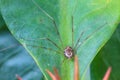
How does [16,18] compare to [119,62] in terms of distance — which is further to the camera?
[119,62]

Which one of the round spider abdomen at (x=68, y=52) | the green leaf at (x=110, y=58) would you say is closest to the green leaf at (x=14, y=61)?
the green leaf at (x=110, y=58)

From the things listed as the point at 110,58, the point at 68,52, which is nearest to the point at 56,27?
the point at 68,52

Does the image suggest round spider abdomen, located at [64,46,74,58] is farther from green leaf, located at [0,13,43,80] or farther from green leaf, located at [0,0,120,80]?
green leaf, located at [0,13,43,80]

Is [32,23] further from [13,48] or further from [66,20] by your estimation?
[13,48]

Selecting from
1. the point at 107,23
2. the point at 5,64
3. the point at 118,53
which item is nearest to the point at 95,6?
the point at 107,23

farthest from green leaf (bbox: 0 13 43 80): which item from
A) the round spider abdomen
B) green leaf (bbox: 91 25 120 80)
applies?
the round spider abdomen

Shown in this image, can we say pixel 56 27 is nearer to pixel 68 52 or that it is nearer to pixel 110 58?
pixel 68 52
